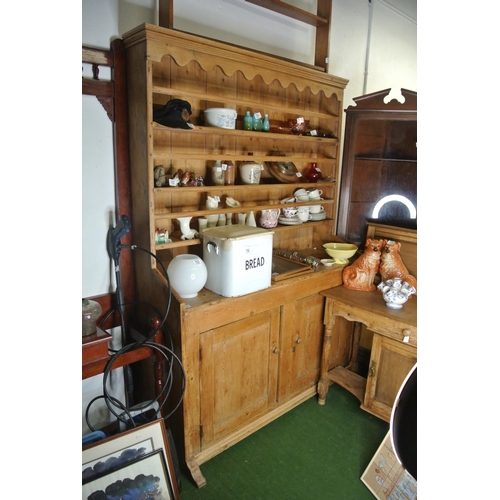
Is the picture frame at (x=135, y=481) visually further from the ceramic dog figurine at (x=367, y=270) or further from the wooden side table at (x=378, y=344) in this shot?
the ceramic dog figurine at (x=367, y=270)

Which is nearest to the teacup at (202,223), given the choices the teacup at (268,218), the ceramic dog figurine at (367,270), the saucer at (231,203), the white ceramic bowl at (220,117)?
the saucer at (231,203)

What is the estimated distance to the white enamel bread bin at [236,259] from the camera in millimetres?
1895

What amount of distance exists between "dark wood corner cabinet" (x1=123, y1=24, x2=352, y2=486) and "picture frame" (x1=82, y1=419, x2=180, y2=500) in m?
0.19

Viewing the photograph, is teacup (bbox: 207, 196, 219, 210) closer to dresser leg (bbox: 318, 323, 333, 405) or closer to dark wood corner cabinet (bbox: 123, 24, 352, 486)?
dark wood corner cabinet (bbox: 123, 24, 352, 486)

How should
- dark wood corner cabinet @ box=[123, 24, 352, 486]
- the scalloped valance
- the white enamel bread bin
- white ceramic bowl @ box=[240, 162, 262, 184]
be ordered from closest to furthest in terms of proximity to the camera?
the scalloped valance → dark wood corner cabinet @ box=[123, 24, 352, 486] → the white enamel bread bin → white ceramic bowl @ box=[240, 162, 262, 184]

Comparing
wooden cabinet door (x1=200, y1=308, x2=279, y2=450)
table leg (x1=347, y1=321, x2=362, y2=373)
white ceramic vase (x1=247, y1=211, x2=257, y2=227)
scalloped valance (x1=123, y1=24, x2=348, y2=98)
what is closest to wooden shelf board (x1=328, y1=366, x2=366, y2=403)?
table leg (x1=347, y1=321, x2=362, y2=373)

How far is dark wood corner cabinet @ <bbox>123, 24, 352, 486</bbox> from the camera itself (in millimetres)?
1784

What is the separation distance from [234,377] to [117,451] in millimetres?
648

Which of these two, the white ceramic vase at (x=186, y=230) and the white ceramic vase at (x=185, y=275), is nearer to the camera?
the white ceramic vase at (x=185, y=275)

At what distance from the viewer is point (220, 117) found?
1995mm

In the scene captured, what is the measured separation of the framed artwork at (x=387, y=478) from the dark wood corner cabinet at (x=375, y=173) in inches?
56.5

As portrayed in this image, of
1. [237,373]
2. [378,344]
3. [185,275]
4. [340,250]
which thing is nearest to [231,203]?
[185,275]
